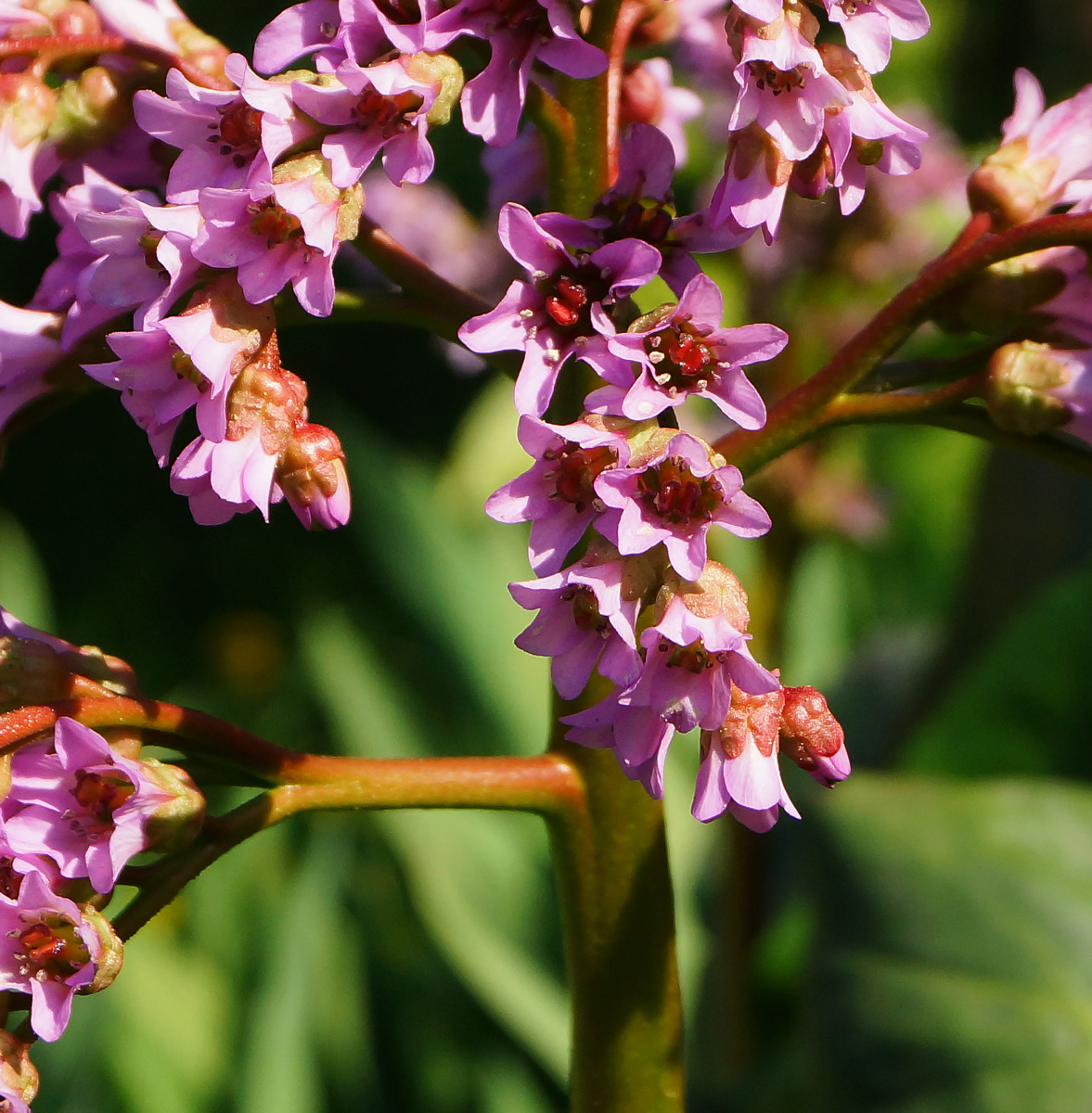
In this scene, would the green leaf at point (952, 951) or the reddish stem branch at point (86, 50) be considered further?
the green leaf at point (952, 951)

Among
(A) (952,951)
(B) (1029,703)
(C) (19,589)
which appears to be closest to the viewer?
(A) (952,951)

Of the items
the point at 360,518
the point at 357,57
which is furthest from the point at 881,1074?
the point at 360,518

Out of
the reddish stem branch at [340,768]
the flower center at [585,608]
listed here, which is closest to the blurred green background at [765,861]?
the reddish stem branch at [340,768]

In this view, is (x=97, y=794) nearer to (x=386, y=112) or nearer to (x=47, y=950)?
(x=47, y=950)

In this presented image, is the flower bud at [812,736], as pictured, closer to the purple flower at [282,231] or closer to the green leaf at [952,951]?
the purple flower at [282,231]

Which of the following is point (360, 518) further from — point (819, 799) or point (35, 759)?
point (35, 759)

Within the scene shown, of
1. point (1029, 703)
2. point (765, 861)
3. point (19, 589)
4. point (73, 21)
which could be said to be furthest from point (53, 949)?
point (19, 589)
